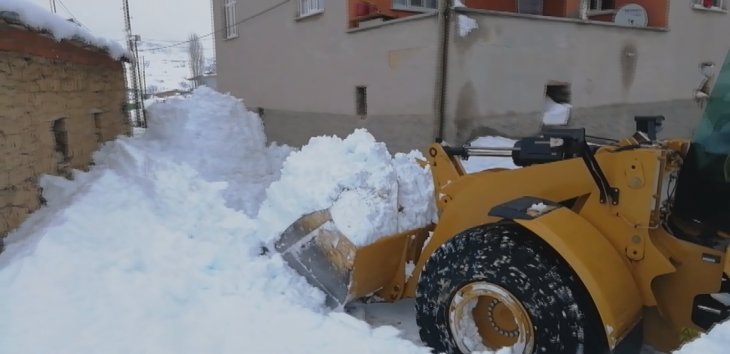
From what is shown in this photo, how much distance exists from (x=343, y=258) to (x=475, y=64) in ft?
21.4

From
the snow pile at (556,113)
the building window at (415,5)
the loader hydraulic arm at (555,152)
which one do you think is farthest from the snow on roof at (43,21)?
the snow pile at (556,113)

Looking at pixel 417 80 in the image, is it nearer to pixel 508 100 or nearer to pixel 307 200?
pixel 508 100

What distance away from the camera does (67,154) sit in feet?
22.0

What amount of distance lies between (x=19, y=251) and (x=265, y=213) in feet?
6.01

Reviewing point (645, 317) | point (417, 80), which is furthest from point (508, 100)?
point (645, 317)

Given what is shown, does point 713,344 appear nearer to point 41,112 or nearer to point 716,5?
point 41,112

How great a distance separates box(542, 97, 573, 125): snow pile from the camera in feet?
34.5

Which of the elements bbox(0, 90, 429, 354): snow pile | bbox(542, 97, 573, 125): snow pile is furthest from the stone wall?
bbox(542, 97, 573, 125): snow pile

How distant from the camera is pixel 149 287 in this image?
3.91 metres

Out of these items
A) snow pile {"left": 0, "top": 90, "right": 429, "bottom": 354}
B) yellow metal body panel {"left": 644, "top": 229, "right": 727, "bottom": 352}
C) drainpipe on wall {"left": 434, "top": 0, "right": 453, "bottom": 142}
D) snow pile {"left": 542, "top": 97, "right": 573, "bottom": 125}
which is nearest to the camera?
yellow metal body panel {"left": 644, "top": 229, "right": 727, "bottom": 352}

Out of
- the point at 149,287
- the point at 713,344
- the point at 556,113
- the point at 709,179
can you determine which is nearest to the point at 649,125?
the point at 709,179

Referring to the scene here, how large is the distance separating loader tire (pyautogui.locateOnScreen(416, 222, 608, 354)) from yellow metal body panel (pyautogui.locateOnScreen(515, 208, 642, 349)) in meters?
0.08

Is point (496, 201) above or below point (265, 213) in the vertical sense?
above

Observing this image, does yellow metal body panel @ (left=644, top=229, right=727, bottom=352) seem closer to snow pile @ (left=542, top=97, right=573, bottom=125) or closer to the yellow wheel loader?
the yellow wheel loader
